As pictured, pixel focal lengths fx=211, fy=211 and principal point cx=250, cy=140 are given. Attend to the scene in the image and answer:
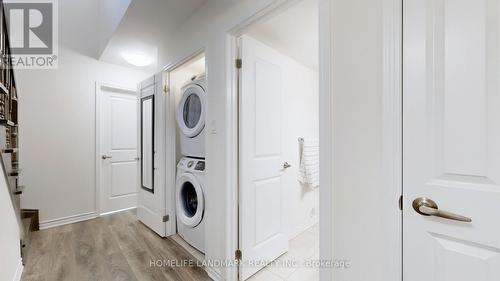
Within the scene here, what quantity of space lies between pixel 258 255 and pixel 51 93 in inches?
127

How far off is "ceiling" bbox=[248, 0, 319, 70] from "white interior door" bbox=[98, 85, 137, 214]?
263cm

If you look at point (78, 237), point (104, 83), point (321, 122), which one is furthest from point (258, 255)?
point (104, 83)

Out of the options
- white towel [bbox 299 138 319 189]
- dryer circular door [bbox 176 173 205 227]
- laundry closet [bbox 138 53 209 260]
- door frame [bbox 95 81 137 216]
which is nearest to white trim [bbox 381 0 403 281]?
laundry closet [bbox 138 53 209 260]

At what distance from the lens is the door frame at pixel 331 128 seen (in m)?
0.86

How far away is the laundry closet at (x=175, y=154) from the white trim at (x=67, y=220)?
79cm

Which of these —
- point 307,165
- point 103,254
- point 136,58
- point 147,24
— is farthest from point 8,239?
point 307,165

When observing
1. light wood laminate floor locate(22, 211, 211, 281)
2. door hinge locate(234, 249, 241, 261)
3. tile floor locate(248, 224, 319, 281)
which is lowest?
tile floor locate(248, 224, 319, 281)

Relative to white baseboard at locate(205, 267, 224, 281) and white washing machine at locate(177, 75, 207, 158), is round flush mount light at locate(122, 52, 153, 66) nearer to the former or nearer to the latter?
white washing machine at locate(177, 75, 207, 158)

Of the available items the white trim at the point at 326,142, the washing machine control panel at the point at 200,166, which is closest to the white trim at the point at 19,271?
the washing machine control panel at the point at 200,166

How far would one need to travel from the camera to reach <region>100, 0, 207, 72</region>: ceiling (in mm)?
1817

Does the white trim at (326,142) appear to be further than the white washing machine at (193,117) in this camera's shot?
No

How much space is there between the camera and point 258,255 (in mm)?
1782

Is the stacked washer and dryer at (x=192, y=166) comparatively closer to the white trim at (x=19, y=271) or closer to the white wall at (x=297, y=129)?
the white wall at (x=297, y=129)

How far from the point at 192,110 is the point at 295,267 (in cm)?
180
